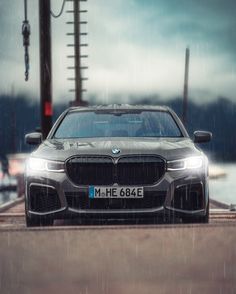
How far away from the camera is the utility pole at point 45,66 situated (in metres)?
17.1

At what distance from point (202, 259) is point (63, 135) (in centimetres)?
389

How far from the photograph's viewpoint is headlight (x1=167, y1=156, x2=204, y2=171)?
7.55 m

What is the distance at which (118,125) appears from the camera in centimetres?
902

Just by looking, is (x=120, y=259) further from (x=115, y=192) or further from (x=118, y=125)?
(x=118, y=125)

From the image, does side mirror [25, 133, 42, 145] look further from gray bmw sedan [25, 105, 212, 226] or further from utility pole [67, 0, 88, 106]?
utility pole [67, 0, 88, 106]

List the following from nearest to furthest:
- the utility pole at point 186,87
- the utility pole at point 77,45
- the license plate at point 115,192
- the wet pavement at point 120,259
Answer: the wet pavement at point 120,259 < the license plate at point 115,192 < the utility pole at point 77,45 < the utility pole at point 186,87

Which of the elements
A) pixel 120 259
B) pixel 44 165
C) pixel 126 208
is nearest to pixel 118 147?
pixel 126 208

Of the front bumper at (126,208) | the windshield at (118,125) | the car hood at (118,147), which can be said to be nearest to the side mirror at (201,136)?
the windshield at (118,125)

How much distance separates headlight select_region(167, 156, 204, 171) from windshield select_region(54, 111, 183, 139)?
118 cm

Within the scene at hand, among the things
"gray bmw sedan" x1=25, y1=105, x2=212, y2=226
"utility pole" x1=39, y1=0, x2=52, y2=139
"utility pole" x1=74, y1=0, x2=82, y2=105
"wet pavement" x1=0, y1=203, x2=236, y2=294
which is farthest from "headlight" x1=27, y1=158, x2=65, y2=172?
"utility pole" x1=74, y1=0, x2=82, y2=105

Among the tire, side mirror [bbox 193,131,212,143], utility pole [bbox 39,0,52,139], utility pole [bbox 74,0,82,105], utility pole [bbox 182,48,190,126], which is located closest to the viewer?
the tire

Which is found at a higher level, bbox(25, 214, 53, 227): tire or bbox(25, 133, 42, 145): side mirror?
bbox(25, 133, 42, 145): side mirror

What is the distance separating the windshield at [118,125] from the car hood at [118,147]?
0.50m

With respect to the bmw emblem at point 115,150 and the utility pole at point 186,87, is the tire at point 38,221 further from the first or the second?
the utility pole at point 186,87
